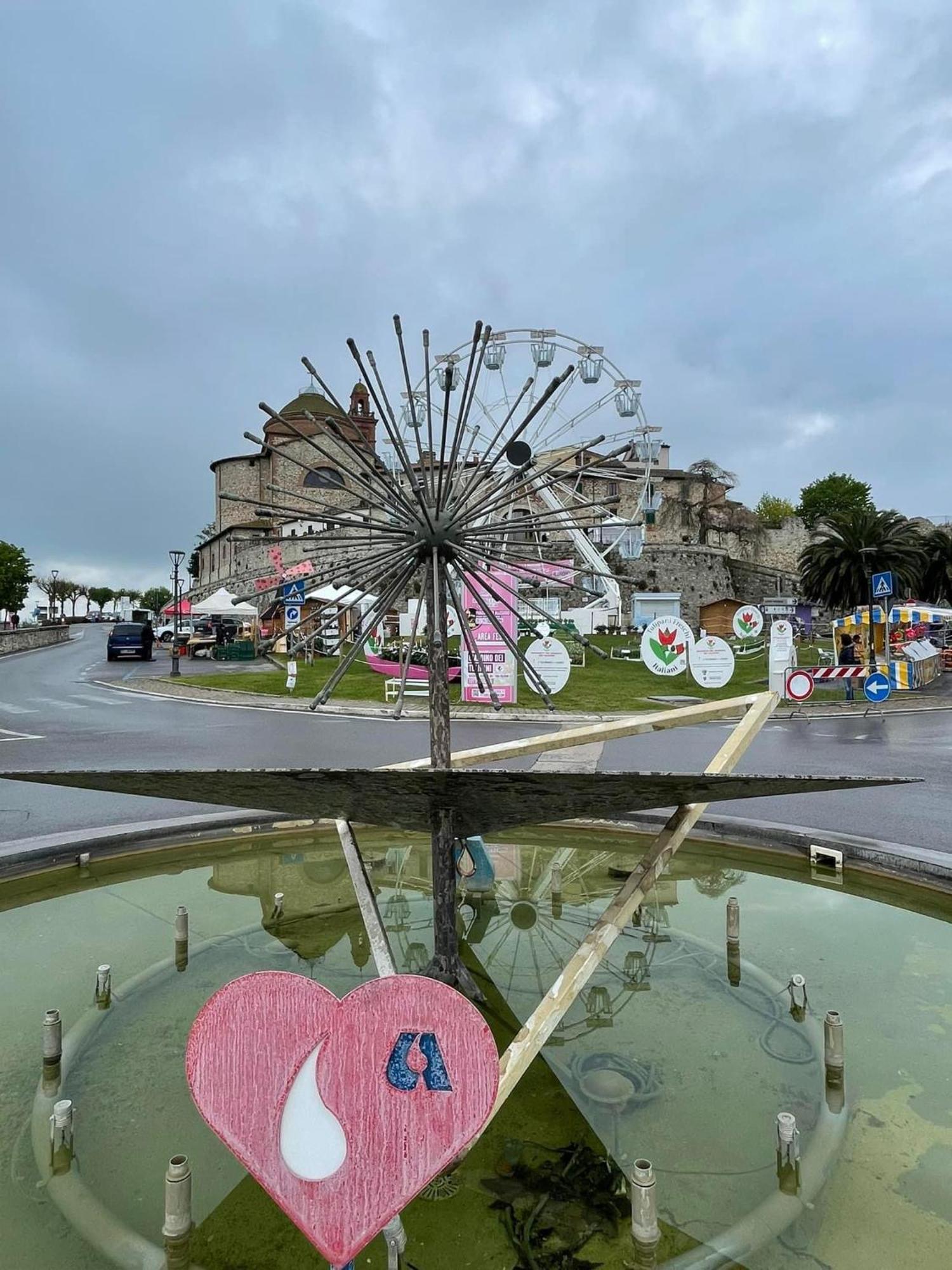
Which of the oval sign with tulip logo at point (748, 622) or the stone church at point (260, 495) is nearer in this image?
the oval sign with tulip logo at point (748, 622)

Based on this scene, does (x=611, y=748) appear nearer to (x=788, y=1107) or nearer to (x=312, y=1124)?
(x=788, y=1107)

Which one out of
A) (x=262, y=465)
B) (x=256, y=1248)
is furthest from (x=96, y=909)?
(x=262, y=465)

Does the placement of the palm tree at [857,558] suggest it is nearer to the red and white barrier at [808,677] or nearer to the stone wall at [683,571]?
the red and white barrier at [808,677]

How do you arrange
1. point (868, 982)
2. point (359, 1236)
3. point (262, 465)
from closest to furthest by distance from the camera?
point (359, 1236), point (868, 982), point (262, 465)

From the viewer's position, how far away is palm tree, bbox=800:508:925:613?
37.3m

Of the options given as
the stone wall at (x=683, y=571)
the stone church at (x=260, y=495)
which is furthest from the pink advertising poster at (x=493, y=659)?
the stone wall at (x=683, y=571)

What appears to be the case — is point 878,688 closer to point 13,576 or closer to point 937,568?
point 937,568

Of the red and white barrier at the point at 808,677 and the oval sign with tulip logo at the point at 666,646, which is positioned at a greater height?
the oval sign with tulip logo at the point at 666,646

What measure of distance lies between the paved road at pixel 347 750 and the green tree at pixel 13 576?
4559cm

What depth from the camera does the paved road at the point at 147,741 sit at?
28.7ft

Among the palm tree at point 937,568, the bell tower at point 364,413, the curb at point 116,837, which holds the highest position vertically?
the bell tower at point 364,413

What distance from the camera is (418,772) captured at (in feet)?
8.51

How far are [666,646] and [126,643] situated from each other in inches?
1107

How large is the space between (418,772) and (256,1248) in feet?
5.92
